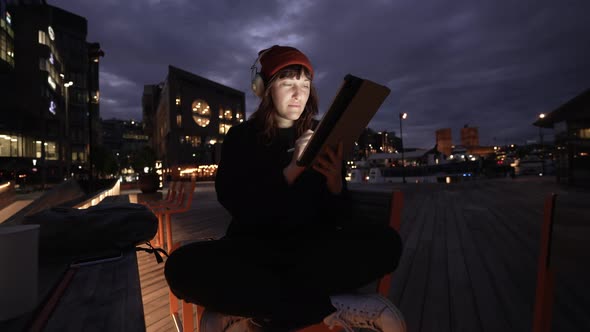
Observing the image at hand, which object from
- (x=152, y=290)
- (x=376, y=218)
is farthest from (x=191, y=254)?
(x=152, y=290)

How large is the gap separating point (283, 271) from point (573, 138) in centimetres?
2183

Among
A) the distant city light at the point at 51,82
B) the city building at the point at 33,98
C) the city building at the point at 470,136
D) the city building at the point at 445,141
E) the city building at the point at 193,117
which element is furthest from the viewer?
the city building at the point at 470,136

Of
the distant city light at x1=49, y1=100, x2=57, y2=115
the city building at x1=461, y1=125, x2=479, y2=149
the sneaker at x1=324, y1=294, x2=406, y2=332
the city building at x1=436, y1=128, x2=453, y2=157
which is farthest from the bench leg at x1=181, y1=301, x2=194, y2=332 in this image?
the city building at x1=461, y1=125, x2=479, y2=149

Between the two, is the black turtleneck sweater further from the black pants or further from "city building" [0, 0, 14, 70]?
"city building" [0, 0, 14, 70]

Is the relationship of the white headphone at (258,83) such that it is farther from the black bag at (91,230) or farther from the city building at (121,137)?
the city building at (121,137)

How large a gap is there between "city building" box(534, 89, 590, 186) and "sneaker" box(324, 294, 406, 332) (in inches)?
711

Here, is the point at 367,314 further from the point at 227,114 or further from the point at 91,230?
the point at 227,114

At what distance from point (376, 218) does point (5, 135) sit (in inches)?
1696

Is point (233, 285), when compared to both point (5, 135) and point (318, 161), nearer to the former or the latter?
point (318, 161)

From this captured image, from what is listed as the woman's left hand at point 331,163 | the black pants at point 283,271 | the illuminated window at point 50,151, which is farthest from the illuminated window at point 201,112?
the black pants at point 283,271

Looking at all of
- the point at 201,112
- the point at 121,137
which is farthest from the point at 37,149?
the point at 121,137

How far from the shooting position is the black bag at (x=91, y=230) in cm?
167

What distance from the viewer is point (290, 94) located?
1.60 metres

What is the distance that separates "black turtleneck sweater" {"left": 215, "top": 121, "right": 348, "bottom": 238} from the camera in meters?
1.29
